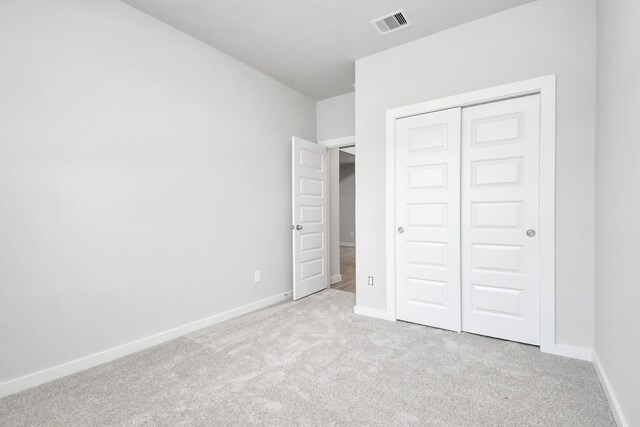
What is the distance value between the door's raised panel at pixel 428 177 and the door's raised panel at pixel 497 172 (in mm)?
252

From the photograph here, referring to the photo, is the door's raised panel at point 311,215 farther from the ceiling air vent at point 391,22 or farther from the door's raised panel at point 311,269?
the ceiling air vent at point 391,22

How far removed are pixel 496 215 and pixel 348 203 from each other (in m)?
6.93

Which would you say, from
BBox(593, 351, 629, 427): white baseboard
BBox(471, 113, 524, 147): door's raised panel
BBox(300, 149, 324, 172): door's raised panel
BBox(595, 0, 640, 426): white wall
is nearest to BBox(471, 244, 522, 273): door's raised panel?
BBox(595, 0, 640, 426): white wall

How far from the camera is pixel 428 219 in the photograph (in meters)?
2.91

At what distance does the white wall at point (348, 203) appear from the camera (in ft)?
30.7

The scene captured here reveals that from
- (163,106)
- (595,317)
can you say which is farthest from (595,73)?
(163,106)

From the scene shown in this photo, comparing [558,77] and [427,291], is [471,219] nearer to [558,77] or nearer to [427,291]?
[427,291]

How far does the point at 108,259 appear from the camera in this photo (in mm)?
2312

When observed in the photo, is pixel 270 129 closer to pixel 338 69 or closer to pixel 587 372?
pixel 338 69

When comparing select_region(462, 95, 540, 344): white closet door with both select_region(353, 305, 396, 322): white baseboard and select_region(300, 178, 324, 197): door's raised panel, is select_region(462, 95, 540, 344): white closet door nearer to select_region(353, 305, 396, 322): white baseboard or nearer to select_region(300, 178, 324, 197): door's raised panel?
select_region(353, 305, 396, 322): white baseboard

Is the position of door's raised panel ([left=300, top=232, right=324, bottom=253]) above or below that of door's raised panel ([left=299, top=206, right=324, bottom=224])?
below

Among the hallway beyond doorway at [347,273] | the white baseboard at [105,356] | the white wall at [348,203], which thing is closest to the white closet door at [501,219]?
the hallway beyond doorway at [347,273]

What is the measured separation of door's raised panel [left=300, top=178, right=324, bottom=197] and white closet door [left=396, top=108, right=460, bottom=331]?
1359 millimetres

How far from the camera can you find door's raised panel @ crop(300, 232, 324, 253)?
3992mm
